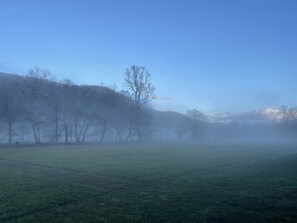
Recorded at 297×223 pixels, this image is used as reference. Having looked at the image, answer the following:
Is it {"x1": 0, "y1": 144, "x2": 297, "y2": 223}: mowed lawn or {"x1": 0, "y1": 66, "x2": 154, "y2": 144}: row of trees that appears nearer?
{"x1": 0, "y1": 144, "x2": 297, "y2": 223}: mowed lawn

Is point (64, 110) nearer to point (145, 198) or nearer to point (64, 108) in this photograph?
point (64, 108)

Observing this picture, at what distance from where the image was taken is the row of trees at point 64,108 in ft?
219

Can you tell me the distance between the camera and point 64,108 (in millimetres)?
73375

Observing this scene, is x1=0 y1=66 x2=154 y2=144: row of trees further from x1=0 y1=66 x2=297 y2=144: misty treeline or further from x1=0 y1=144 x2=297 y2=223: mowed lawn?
x1=0 y1=144 x2=297 y2=223: mowed lawn

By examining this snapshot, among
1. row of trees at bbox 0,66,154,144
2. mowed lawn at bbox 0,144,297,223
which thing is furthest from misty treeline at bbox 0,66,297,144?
mowed lawn at bbox 0,144,297,223

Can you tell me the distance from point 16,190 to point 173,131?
130404 millimetres

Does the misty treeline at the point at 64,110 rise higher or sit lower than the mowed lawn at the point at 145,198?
higher

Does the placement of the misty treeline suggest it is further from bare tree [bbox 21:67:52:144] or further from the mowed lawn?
the mowed lawn

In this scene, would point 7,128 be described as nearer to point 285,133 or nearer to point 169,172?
point 169,172

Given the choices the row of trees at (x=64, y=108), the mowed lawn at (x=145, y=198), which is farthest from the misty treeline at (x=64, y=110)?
the mowed lawn at (x=145, y=198)

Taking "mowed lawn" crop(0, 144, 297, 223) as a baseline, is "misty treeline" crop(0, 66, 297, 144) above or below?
above

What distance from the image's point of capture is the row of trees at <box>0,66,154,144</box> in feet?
219

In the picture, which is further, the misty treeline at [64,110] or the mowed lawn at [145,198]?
the misty treeline at [64,110]

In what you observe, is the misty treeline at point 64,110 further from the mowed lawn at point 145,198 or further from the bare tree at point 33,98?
the mowed lawn at point 145,198
